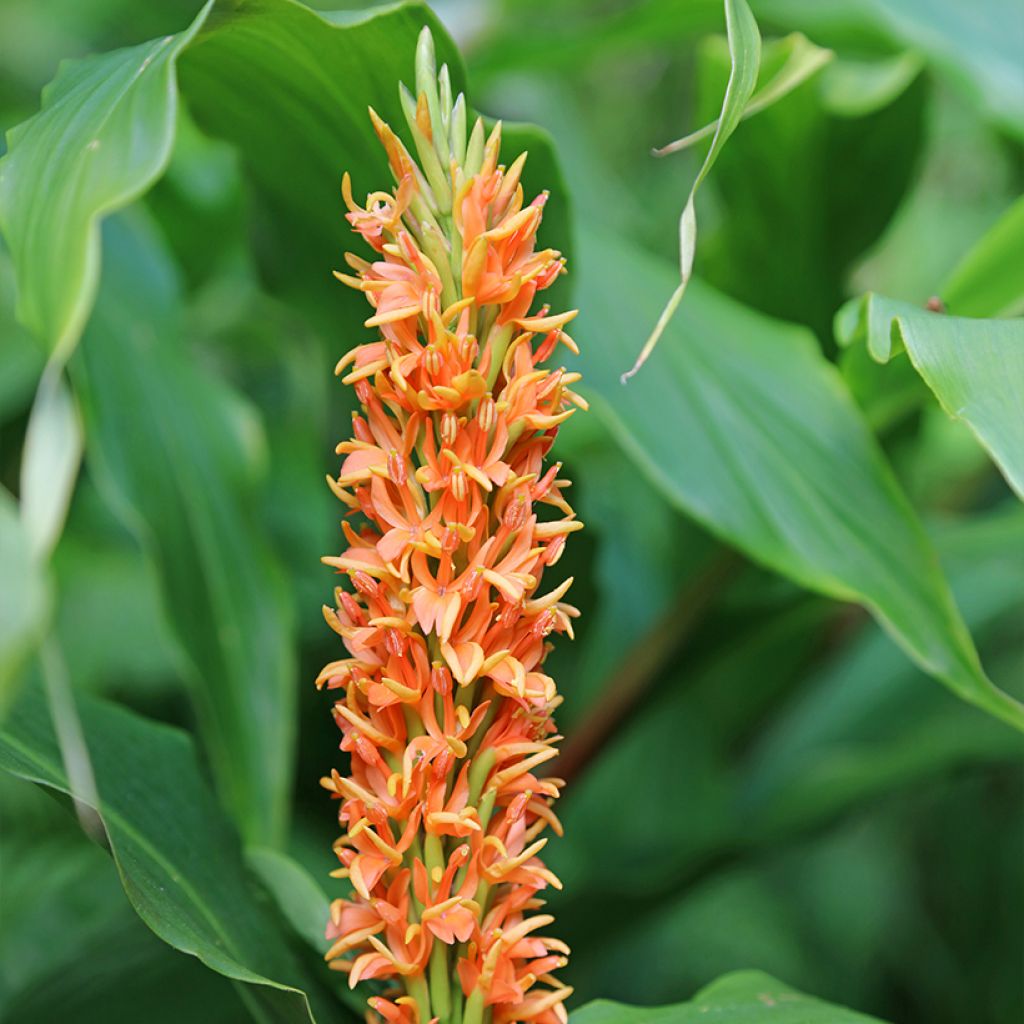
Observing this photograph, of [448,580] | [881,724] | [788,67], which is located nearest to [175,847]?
[448,580]

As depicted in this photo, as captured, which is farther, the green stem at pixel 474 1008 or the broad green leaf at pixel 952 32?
the broad green leaf at pixel 952 32

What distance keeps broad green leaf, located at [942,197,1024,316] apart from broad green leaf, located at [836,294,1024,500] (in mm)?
105

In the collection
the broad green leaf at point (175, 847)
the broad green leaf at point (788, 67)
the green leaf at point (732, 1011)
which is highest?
the broad green leaf at point (788, 67)

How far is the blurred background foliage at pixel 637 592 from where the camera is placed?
59 centimetres

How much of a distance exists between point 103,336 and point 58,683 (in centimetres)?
44

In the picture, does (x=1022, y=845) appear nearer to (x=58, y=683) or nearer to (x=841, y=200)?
(x=841, y=200)

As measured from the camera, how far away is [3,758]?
0.33 meters

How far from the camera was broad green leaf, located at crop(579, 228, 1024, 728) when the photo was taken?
465 mm

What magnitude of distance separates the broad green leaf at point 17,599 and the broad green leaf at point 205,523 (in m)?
0.35

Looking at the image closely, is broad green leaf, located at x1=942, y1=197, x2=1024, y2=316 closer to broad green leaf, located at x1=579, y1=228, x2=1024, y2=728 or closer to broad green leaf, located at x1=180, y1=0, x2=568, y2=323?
broad green leaf, located at x1=579, y1=228, x2=1024, y2=728

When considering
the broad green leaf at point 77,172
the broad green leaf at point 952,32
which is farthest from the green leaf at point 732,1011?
the broad green leaf at point 952,32

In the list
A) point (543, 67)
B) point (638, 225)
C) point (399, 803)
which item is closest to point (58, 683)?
point (399, 803)

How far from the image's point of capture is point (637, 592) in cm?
80

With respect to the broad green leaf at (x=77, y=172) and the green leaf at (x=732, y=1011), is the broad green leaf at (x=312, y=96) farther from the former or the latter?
the green leaf at (x=732, y=1011)
